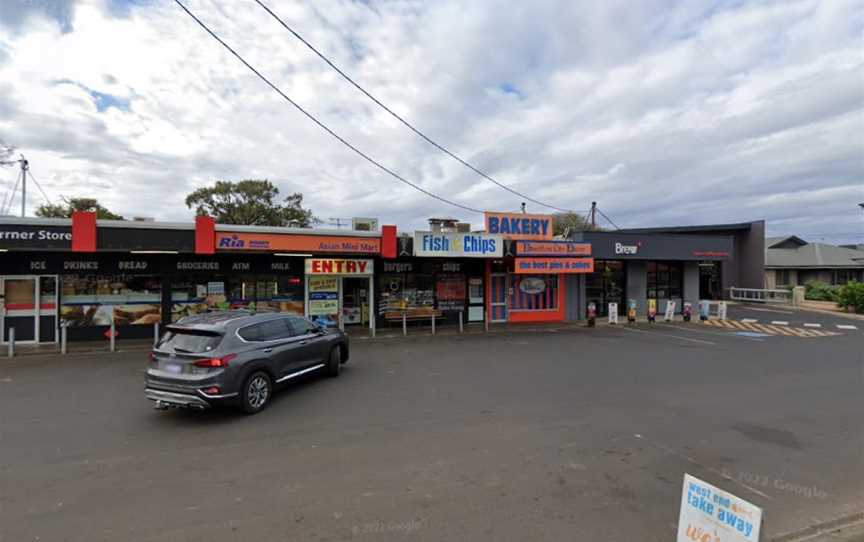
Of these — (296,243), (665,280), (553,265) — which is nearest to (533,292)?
(553,265)

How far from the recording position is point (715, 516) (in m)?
3.00

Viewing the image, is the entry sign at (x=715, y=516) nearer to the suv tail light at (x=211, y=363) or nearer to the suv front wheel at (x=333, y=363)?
the suv tail light at (x=211, y=363)

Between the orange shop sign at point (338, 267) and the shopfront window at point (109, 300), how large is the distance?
5.40 meters

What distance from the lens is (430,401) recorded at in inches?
298

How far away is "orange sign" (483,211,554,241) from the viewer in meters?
17.9

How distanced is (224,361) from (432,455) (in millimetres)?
3574

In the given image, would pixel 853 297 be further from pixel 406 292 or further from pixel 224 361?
pixel 224 361

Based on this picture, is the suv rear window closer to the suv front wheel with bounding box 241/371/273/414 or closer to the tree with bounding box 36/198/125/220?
the suv front wheel with bounding box 241/371/273/414

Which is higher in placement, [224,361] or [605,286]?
[605,286]

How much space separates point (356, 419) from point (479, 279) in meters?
12.9

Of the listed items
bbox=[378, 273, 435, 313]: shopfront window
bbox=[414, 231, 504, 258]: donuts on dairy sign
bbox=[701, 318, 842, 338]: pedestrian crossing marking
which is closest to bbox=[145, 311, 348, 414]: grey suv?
bbox=[414, 231, 504, 258]: donuts on dairy sign

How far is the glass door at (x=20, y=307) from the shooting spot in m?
13.4

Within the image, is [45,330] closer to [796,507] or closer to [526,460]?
[526,460]

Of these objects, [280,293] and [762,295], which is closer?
[280,293]
